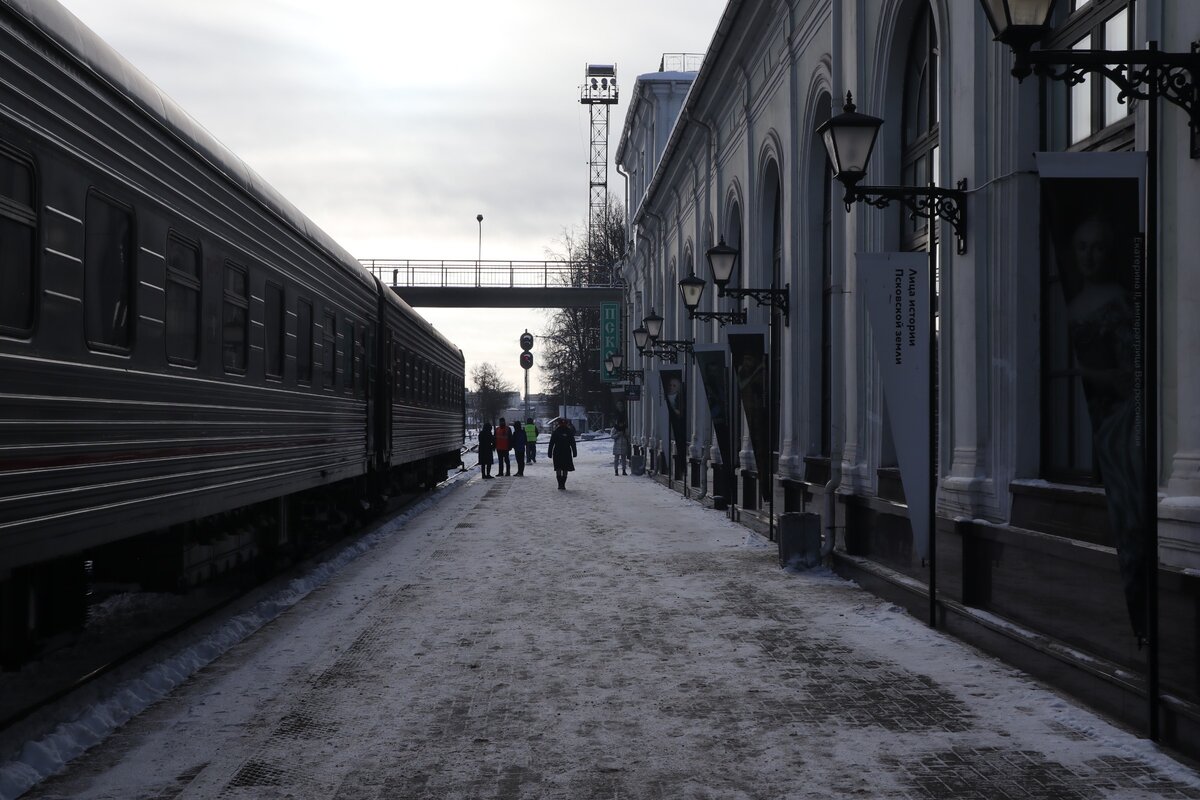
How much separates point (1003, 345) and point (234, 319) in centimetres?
560

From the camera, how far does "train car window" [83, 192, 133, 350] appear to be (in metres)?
6.11

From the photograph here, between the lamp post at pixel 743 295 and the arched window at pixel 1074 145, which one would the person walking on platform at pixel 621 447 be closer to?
the lamp post at pixel 743 295

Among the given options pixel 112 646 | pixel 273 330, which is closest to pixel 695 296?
pixel 273 330

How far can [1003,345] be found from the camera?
8.14 meters

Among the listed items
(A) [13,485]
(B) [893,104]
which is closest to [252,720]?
(A) [13,485]

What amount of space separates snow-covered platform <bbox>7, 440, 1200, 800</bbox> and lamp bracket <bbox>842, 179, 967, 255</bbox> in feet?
9.61

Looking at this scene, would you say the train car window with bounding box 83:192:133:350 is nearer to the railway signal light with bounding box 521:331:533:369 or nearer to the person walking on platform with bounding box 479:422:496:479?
the person walking on platform with bounding box 479:422:496:479

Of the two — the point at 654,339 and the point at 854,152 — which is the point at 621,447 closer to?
the point at 654,339

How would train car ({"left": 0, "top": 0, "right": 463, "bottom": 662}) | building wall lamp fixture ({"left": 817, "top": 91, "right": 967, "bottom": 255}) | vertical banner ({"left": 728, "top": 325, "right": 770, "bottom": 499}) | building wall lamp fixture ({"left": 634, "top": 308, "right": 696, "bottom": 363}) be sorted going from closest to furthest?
train car ({"left": 0, "top": 0, "right": 463, "bottom": 662})
building wall lamp fixture ({"left": 817, "top": 91, "right": 967, "bottom": 255})
vertical banner ({"left": 728, "top": 325, "right": 770, "bottom": 499})
building wall lamp fixture ({"left": 634, "top": 308, "right": 696, "bottom": 363})

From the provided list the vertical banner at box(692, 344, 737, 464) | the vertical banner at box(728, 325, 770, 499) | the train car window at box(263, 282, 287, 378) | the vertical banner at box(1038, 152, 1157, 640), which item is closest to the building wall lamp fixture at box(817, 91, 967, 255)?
the vertical banner at box(1038, 152, 1157, 640)

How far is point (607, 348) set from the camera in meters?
46.8

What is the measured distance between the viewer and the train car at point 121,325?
5.37 meters

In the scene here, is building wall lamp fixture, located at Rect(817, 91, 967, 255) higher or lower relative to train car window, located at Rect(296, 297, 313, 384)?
higher

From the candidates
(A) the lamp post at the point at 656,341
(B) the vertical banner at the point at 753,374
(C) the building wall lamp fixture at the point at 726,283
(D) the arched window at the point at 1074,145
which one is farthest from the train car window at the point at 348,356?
(D) the arched window at the point at 1074,145
